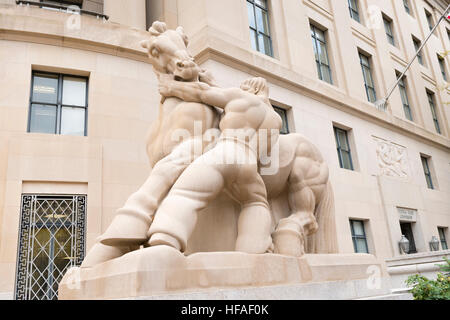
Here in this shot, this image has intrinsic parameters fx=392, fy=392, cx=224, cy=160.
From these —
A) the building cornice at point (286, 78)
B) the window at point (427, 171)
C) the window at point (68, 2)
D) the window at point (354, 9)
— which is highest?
the window at point (354, 9)

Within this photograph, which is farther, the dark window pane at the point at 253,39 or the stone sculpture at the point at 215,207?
the dark window pane at the point at 253,39

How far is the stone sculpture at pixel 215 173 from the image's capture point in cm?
301

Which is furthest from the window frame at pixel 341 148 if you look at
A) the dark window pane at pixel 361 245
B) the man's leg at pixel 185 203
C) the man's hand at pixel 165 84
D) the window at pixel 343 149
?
the man's leg at pixel 185 203

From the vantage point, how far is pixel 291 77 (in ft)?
44.2

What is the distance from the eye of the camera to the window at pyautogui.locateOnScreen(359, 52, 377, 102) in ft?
59.0

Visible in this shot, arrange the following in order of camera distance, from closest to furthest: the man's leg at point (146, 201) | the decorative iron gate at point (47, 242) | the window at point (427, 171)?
the man's leg at point (146, 201)
the decorative iron gate at point (47, 242)
the window at point (427, 171)

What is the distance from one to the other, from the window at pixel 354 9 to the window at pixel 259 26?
611 cm

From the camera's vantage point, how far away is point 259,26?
14.3 meters

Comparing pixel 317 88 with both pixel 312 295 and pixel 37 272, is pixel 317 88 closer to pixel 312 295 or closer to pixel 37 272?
pixel 37 272

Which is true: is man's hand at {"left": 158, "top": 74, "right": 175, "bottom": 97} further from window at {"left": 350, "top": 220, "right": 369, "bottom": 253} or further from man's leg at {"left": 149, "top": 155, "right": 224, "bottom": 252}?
window at {"left": 350, "top": 220, "right": 369, "bottom": 253}

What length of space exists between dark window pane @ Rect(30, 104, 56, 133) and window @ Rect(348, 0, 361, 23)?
14.7m

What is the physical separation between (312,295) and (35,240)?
761 cm

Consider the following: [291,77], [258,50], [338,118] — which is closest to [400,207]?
[338,118]

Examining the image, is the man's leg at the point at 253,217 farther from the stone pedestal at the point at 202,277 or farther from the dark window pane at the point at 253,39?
the dark window pane at the point at 253,39
